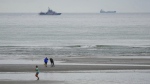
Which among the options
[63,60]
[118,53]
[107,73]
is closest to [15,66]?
[63,60]

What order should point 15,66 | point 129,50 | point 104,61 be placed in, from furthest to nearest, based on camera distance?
point 129,50, point 104,61, point 15,66

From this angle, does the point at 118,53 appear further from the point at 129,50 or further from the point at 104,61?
the point at 104,61

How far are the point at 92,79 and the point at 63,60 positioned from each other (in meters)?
13.1

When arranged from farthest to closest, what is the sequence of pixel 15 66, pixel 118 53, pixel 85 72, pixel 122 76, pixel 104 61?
pixel 118 53
pixel 104 61
pixel 15 66
pixel 85 72
pixel 122 76

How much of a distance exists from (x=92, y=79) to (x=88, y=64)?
29.6 ft

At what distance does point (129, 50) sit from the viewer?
58688mm

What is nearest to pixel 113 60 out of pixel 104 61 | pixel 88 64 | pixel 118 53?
pixel 104 61

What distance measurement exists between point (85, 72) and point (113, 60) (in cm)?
1002

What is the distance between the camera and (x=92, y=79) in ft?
106

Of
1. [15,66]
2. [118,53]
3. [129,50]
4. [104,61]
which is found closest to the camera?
[15,66]

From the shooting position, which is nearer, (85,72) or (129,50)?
(85,72)

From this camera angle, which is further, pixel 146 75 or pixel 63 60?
pixel 63 60

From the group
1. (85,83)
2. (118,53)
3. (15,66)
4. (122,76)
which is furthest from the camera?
(118,53)

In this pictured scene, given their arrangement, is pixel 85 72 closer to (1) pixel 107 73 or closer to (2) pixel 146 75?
(1) pixel 107 73
